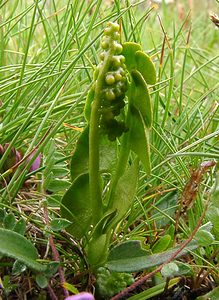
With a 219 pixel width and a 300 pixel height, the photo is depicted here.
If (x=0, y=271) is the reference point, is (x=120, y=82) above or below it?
above

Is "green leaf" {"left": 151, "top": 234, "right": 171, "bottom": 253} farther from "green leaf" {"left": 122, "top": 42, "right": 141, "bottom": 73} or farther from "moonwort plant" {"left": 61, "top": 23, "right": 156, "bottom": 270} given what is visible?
"green leaf" {"left": 122, "top": 42, "right": 141, "bottom": 73}

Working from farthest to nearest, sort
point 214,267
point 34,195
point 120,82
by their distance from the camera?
point 34,195, point 214,267, point 120,82

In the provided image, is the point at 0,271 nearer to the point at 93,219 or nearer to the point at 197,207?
the point at 93,219

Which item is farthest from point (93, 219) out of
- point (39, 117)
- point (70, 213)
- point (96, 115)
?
point (39, 117)

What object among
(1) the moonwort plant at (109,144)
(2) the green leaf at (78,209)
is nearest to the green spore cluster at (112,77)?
(1) the moonwort plant at (109,144)

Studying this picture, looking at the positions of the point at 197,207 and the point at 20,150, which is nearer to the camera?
the point at 197,207

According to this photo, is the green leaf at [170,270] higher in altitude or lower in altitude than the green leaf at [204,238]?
lower

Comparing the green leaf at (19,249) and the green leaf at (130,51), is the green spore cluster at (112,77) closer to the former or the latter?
the green leaf at (130,51)

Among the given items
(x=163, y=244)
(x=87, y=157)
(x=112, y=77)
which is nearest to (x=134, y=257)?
(x=163, y=244)
